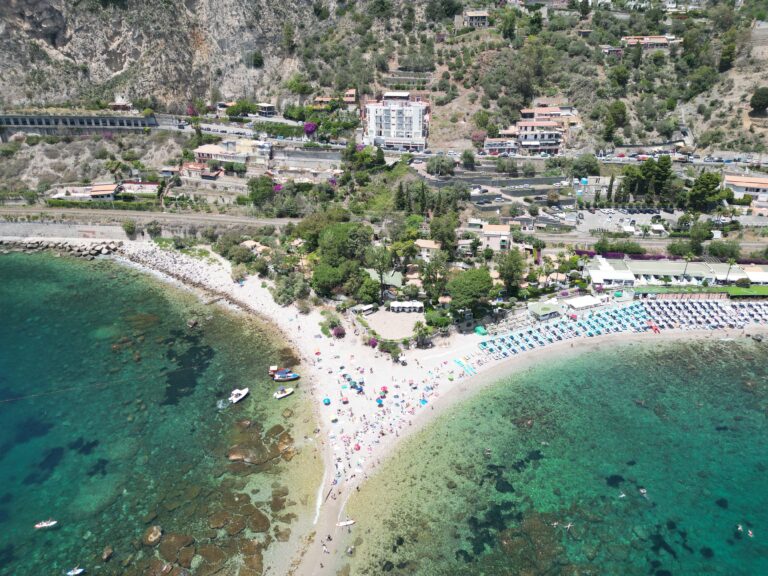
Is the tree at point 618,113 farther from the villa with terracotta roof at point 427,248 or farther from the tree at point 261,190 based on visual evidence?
the tree at point 261,190

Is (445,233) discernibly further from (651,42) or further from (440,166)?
(651,42)

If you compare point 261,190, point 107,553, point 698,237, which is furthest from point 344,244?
point 698,237

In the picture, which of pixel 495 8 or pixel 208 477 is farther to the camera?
pixel 495 8

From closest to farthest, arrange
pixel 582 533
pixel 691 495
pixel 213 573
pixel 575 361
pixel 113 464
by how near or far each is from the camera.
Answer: pixel 213 573 → pixel 582 533 → pixel 691 495 → pixel 113 464 → pixel 575 361

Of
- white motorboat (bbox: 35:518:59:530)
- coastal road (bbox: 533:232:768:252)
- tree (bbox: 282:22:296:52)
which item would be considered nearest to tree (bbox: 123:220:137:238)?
white motorboat (bbox: 35:518:59:530)

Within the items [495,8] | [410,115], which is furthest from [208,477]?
[495,8]

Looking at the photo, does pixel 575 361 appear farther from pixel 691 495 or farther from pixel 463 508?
pixel 463 508

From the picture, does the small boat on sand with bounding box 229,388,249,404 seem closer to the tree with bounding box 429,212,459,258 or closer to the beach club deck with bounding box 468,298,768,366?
the beach club deck with bounding box 468,298,768,366
